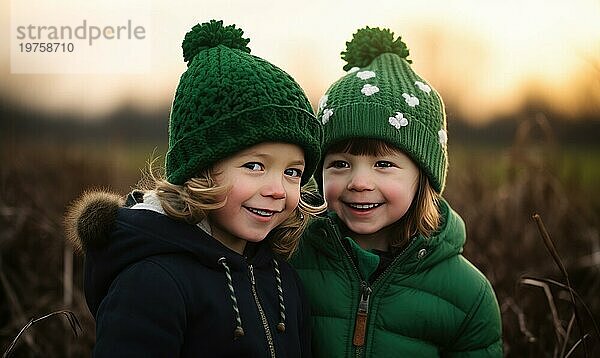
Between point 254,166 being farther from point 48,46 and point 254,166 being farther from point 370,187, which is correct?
point 48,46

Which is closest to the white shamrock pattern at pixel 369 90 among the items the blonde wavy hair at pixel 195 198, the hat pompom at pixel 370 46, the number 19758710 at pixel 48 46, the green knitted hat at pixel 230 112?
the hat pompom at pixel 370 46

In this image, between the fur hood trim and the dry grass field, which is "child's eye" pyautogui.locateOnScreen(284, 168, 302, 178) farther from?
the dry grass field

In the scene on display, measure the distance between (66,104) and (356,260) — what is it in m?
3.17

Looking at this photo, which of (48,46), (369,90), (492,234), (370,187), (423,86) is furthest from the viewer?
(492,234)

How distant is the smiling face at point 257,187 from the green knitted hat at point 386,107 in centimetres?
37

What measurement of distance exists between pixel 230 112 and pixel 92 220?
45cm

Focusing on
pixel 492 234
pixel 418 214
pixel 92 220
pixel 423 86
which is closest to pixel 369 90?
pixel 423 86

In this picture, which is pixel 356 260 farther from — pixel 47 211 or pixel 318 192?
pixel 47 211

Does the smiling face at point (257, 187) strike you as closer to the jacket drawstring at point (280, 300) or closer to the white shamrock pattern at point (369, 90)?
the jacket drawstring at point (280, 300)

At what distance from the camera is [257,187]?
87.7 inches

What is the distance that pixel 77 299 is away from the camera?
4.09 metres

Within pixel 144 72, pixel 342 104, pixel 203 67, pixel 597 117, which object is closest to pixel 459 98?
pixel 597 117

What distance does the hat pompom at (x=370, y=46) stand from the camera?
289cm

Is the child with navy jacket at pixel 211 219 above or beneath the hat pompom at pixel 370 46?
beneath
